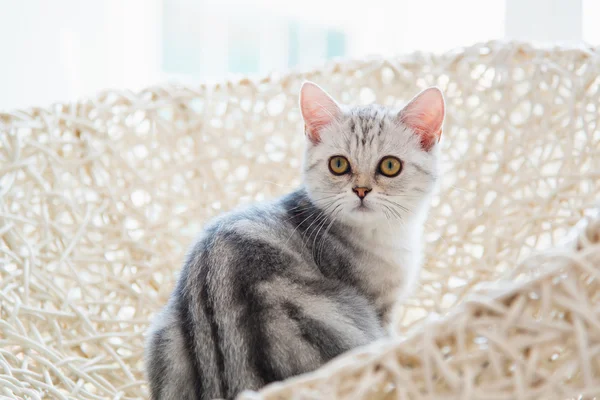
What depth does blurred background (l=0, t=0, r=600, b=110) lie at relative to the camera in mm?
2387

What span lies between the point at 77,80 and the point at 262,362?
82.4 inches

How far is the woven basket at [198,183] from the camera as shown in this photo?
4.63ft

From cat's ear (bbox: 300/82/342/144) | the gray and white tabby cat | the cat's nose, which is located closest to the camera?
the gray and white tabby cat

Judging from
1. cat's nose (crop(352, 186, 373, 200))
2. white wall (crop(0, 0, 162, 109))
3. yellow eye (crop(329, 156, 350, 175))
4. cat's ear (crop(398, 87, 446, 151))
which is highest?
white wall (crop(0, 0, 162, 109))

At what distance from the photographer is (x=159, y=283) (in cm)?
163

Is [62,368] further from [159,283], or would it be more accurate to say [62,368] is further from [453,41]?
[453,41]

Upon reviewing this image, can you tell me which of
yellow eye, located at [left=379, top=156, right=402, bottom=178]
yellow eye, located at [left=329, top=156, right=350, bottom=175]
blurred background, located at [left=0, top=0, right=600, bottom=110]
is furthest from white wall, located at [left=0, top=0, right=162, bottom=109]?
yellow eye, located at [left=379, top=156, right=402, bottom=178]

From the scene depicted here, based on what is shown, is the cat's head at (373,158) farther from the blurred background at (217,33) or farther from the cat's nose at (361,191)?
the blurred background at (217,33)

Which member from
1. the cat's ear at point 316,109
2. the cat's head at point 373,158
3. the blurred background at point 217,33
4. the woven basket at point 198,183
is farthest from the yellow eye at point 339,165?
the blurred background at point 217,33

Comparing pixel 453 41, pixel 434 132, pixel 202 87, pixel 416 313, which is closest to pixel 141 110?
pixel 202 87

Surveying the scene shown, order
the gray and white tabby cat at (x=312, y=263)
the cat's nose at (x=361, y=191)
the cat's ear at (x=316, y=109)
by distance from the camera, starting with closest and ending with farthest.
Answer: the gray and white tabby cat at (x=312, y=263)
the cat's nose at (x=361, y=191)
the cat's ear at (x=316, y=109)

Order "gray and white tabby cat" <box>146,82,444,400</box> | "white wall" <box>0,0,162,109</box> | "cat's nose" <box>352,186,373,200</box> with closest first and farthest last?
"gray and white tabby cat" <box>146,82,444,400</box>, "cat's nose" <box>352,186,373,200</box>, "white wall" <box>0,0,162,109</box>

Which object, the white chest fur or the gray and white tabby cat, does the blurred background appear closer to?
the gray and white tabby cat

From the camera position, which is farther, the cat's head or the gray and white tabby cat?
the cat's head
